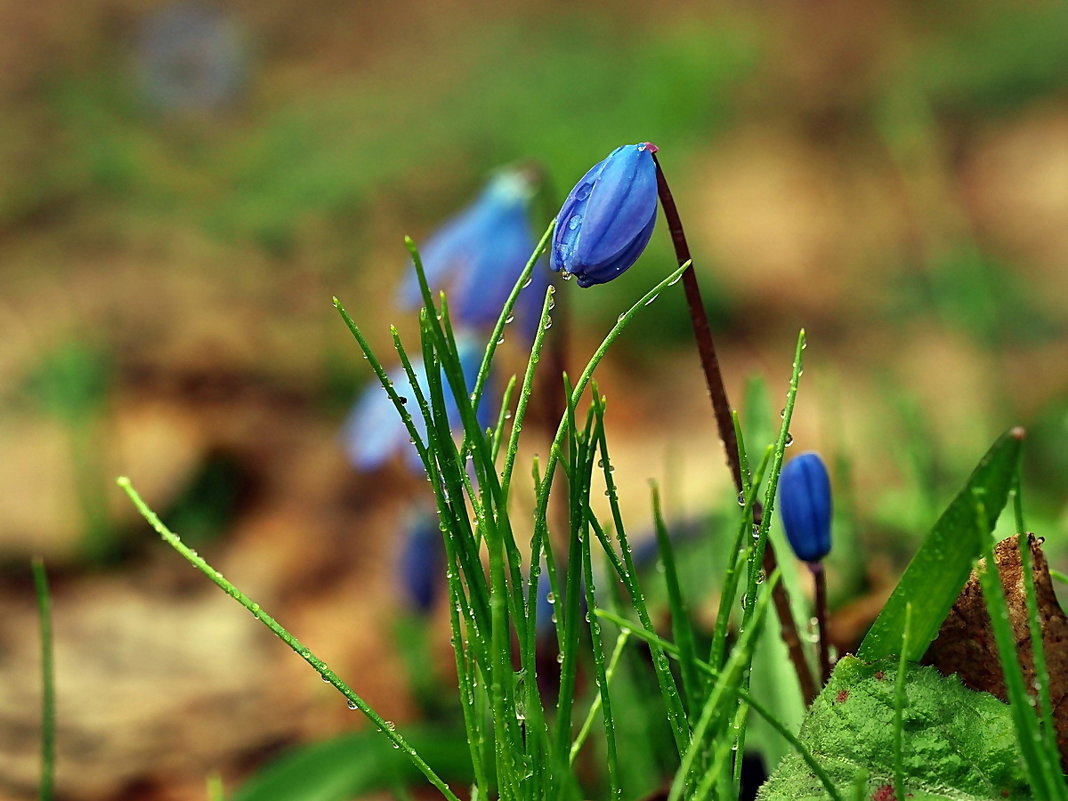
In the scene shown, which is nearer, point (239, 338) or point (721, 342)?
point (239, 338)

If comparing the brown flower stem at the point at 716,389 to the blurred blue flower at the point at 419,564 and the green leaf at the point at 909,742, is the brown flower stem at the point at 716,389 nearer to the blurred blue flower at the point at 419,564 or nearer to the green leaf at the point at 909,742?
the green leaf at the point at 909,742

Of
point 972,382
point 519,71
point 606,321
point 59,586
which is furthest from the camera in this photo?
point 519,71

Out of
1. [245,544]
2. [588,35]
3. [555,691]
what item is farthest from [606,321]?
[588,35]

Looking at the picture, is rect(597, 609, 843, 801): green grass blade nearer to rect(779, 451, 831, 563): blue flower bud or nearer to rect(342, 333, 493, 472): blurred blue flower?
rect(779, 451, 831, 563): blue flower bud

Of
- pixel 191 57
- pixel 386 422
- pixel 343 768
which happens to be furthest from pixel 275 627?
pixel 191 57

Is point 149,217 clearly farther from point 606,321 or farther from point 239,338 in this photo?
point 606,321

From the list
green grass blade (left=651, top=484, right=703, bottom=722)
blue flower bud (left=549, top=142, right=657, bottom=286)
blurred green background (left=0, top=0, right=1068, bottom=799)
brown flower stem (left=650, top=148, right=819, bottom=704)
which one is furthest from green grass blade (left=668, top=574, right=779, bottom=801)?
blurred green background (left=0, top=0, right=1068, bottom=799)

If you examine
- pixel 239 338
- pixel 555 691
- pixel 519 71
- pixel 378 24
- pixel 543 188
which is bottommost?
pixel 555 691

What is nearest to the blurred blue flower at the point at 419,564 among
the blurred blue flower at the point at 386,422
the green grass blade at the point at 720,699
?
the blurred blue flower at the point at 386,422
